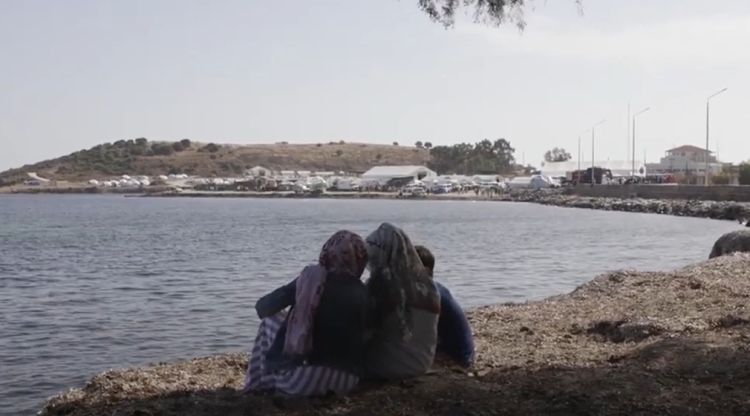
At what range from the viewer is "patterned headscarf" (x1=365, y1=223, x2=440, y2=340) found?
640cm

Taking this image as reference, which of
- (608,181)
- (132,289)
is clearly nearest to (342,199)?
(608,181)

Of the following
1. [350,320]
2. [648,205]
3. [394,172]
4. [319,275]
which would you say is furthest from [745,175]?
[394,172]

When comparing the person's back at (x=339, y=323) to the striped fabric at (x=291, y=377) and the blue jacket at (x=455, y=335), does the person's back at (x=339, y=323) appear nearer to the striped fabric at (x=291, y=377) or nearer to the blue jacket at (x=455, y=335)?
the striped fabric at (x=291, y=377)

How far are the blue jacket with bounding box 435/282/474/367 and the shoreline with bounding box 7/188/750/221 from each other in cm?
4565

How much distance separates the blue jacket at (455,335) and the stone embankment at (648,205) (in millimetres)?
45071

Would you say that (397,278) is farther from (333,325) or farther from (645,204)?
(645,204)

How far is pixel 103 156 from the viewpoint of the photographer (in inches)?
7411

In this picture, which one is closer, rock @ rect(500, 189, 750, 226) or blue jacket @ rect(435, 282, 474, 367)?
blue jacket @ rect(435, 282, 474, 367)

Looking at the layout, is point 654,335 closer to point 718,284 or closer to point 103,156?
point 718,284

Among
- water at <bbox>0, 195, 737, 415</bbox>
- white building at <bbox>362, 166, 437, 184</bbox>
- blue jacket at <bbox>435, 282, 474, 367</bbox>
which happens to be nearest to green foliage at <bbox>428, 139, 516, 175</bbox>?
white building at <bbox>362, 166, 437, 184</bbox>

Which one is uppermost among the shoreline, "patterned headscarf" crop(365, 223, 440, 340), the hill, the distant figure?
the hill

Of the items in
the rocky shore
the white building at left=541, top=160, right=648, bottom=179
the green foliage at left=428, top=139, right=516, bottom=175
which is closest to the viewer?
the rocky shore

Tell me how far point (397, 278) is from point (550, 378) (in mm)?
1420

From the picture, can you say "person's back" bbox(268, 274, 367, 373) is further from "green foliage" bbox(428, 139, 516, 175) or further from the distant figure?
"green foliage" bbox(428, 139, 516, 175)
